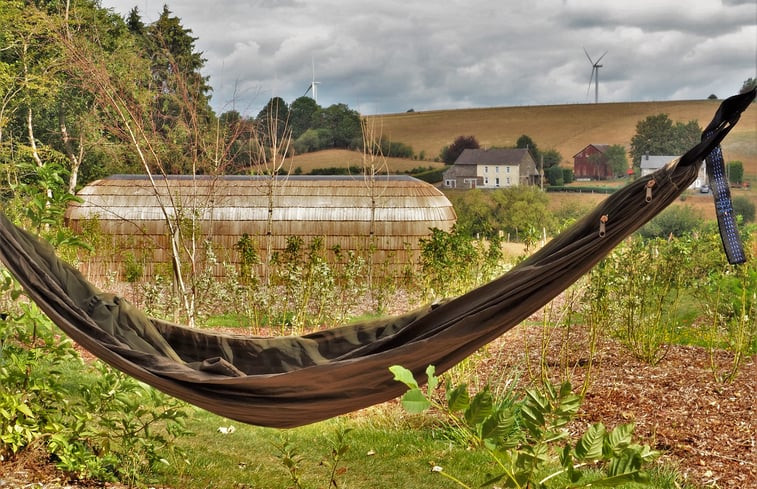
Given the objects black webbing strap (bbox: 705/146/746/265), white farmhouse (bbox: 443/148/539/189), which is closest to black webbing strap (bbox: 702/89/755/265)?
black webbing strap (bbox: 705/146/746/265)

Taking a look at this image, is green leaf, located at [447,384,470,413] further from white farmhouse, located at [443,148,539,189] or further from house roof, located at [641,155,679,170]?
house roof, located at [641,155,679,170]

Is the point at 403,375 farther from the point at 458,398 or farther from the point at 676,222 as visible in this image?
the point at 676,222

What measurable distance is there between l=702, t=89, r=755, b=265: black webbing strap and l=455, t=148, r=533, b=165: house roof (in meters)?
15.2

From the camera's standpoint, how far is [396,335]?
234 cm

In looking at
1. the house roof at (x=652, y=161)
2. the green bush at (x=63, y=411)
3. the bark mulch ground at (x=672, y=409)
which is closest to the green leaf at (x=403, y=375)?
the green bush at (x=63, y=411)

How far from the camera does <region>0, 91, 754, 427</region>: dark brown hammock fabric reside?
6.63 feet

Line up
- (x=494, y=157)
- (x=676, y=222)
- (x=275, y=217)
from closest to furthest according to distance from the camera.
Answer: (x=275, y=217), (x=676, y=222), (x=494, y=157)

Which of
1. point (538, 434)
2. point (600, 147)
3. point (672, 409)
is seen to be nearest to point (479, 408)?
point (538, 434)

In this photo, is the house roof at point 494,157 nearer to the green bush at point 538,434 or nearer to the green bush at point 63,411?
the green bush at point 63,411

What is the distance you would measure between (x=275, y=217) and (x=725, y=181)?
7.52 meters

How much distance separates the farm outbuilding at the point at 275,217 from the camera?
9250 mm

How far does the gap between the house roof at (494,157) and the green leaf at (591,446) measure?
16066 millimetres

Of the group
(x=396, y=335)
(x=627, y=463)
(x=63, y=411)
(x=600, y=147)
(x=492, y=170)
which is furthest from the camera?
(x=600, y=147)

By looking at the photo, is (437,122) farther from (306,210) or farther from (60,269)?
(60,269)
